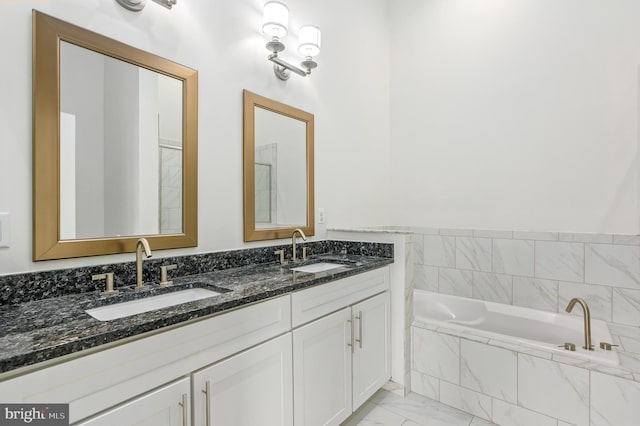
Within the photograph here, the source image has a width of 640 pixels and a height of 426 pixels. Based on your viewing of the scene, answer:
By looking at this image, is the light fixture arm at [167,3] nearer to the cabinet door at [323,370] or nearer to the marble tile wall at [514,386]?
the cabinet door at [323,370]

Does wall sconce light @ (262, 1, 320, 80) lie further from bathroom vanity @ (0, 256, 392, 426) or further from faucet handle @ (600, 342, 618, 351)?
faucet handle @ (600, 342, 618, 351)

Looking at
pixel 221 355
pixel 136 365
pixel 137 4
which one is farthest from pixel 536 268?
pixel 137 4

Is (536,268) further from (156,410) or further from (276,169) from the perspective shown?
(156,410)

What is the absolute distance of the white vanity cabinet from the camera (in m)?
1.48

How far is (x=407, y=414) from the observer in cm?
195

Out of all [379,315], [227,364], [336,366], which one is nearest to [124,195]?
[227,364]

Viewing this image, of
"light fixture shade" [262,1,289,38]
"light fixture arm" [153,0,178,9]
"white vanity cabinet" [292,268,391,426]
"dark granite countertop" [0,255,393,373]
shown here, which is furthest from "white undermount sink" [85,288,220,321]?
"light fixture shade" [262,1,289,38]

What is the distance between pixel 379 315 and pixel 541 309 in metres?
1.36

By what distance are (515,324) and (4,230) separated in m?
3.00

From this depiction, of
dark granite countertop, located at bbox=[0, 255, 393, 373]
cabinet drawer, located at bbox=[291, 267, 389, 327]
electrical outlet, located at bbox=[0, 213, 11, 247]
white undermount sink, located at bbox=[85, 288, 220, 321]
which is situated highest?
electrical outlet, located at bbox=[0, 213, 11, 247]

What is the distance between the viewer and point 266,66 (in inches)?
79.9

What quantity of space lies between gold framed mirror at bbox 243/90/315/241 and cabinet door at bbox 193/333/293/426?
0.76 metres

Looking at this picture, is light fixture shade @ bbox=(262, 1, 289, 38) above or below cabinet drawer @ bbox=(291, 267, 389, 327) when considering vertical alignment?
above

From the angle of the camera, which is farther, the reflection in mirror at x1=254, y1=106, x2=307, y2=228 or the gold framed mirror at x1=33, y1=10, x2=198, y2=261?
the reflection in mirror at x1=254, y1=106, x2=307, y2=228
